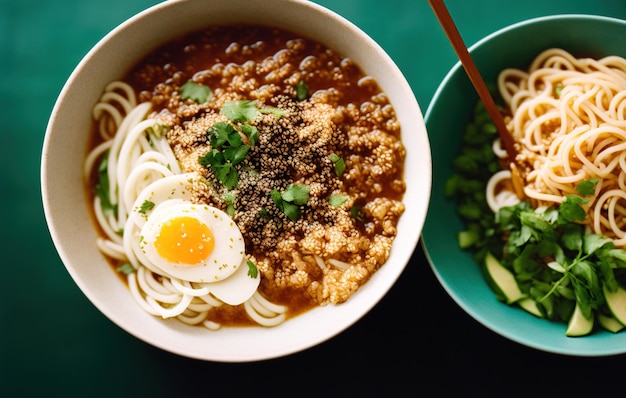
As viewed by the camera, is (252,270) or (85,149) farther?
(85,149)

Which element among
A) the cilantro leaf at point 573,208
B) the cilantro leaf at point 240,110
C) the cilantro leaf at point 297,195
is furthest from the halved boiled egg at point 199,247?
the cilantro leaf at point 573,208

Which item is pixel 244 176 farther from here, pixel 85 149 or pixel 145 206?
pixel 85 149

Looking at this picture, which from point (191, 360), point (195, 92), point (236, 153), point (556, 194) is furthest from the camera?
point (191, 360)

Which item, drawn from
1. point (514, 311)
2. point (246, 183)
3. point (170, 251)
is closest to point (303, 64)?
point (246, 183)

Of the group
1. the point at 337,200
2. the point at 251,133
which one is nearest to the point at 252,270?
the point at 337,200

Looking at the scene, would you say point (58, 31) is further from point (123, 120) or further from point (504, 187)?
point (504, 187)

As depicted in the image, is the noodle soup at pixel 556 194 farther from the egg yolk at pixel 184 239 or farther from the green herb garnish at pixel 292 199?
the egg yolk at pixel 184 239

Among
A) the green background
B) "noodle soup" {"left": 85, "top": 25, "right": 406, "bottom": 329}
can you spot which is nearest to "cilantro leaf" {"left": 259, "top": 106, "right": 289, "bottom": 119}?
"noodle soup" {"left": 85, "top": 25, "right": 406, "bottom": 329}
